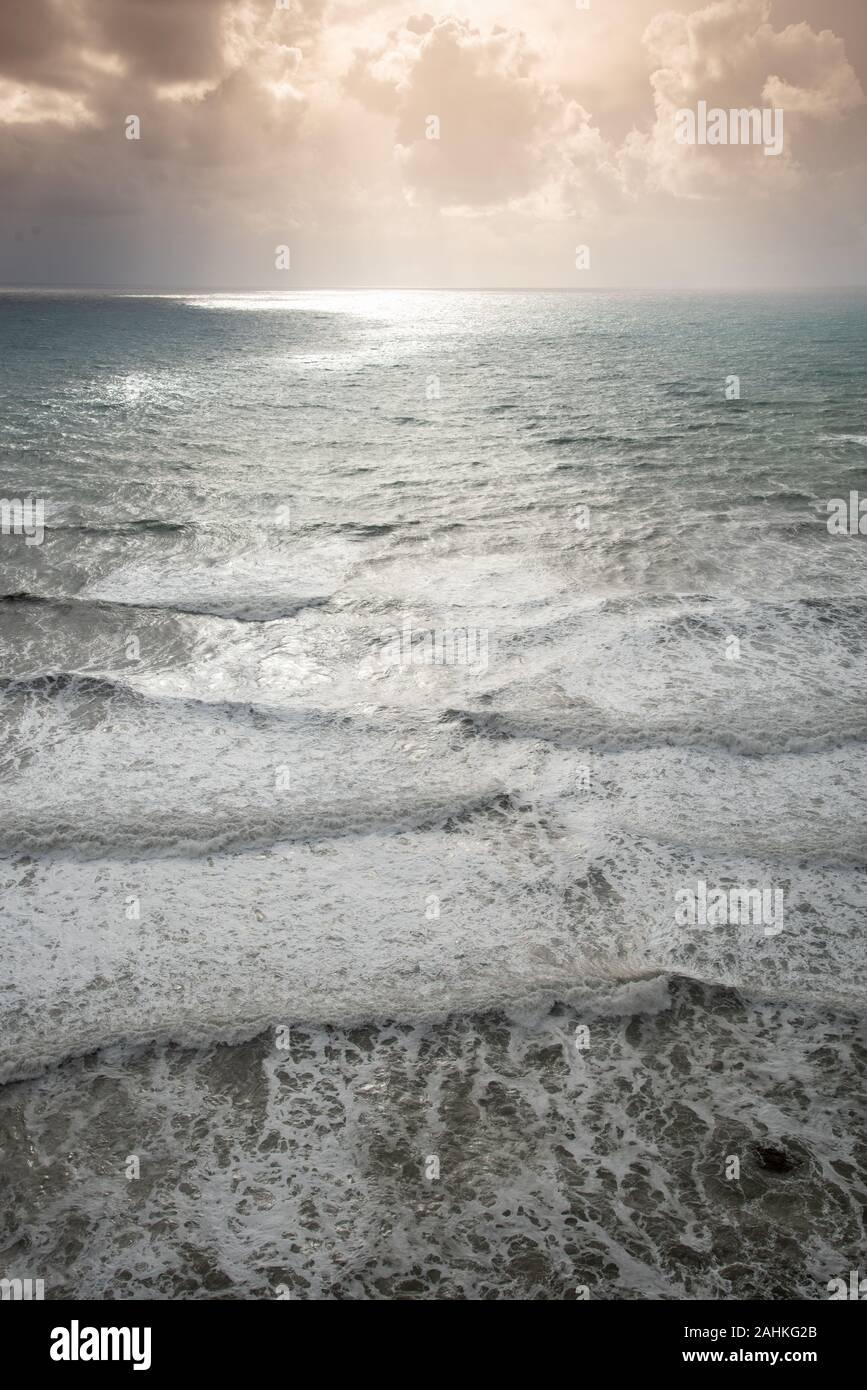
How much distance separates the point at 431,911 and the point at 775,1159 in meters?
3.14

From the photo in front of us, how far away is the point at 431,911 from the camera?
7.29 m

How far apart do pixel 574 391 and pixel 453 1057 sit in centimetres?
3973

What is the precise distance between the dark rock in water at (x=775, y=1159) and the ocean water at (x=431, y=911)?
49mm

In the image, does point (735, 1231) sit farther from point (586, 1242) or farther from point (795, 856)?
point (795, 856)

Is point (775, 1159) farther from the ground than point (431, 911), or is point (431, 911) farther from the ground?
point (431, 911)

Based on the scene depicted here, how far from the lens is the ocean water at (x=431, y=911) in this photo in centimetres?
494

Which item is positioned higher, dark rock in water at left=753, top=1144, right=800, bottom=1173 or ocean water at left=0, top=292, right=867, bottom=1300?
ocean water at left=0, top=292, right=867, bottom=1300

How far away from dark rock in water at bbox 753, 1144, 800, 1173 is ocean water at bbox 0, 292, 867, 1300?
0.16ft

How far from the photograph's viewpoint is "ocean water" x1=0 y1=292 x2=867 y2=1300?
4.94m

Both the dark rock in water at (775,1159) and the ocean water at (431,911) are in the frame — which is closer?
the ocean water at (431,911)

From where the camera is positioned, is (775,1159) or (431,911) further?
(431,911)

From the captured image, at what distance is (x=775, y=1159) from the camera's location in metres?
5.25

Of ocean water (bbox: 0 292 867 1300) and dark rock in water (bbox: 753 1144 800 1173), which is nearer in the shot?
ocean water (bbox: 0 292 867 1300)

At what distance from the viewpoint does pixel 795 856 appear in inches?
311
